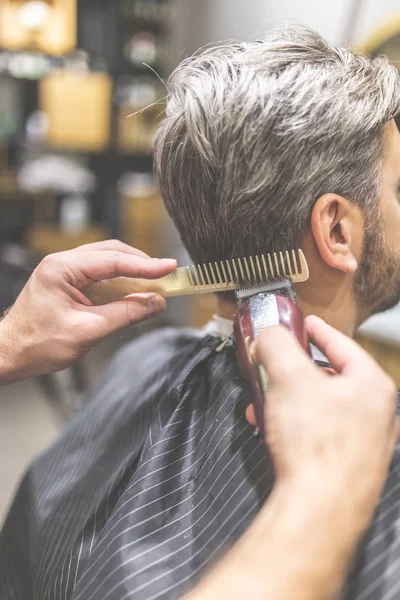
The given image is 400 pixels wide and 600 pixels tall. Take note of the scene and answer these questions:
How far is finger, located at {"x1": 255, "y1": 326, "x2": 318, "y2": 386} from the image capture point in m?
0.67

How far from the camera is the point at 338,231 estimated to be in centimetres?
106

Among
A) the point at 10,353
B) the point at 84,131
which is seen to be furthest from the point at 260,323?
the point at 84,131

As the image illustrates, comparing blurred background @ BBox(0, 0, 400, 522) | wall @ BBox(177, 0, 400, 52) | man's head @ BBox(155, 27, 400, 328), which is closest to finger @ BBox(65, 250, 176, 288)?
man's head @ BBox(155, 27, 400, 328)

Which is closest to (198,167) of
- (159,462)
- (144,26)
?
(159,462)

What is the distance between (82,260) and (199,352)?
377 millimetres

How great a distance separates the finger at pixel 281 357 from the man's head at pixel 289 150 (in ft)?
A: 1.16

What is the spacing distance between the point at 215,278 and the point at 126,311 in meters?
0.20

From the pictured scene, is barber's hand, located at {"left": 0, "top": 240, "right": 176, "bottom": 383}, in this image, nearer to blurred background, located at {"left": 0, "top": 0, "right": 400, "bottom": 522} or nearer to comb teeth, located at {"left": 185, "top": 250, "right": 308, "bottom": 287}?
comb teeth, located at {"left": 185, "top": 250, "right": 308, "bottom": 287}

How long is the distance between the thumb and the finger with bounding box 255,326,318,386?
410 mm

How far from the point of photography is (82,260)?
3.64 ft

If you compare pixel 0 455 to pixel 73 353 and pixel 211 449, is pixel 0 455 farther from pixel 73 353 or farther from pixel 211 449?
pixel 211 449

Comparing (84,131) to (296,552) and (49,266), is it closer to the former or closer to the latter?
(49,266)

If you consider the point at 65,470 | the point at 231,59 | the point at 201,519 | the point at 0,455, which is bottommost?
the point at 0,455

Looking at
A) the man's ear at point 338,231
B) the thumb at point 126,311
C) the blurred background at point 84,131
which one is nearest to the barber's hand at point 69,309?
the thumb at point 126,311
